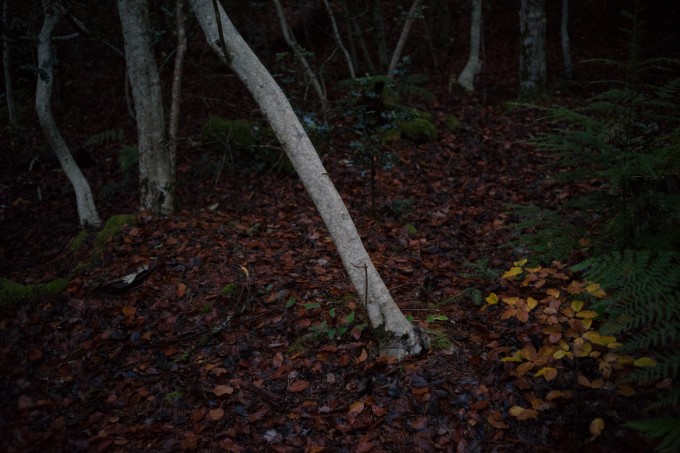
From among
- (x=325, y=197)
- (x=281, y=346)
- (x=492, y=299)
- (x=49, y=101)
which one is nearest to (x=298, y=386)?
(x=281, y=346)

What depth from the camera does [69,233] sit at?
7.47m

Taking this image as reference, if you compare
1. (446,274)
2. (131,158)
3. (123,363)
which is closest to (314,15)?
(131,158)

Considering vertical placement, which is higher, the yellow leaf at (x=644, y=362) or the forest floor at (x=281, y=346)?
the yellow leaf at (x=644, y=362)

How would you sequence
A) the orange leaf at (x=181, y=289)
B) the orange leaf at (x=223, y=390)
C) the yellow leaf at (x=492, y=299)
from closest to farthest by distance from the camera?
the orange leaf at (x=223, y=390) < the yellow leaf at (x=492, y=299) < the orange leaf at (x=181, y=289)

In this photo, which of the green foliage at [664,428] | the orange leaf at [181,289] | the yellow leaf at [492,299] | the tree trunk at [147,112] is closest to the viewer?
the green foliage at [664,428]

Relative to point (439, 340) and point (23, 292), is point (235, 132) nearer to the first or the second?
point (23, 292)

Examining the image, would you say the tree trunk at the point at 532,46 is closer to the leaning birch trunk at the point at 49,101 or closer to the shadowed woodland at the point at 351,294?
the shadowed woodland at the point at 351,294

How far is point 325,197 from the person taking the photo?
3277 mm

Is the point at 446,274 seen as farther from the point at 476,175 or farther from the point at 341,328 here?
the point at 476,175

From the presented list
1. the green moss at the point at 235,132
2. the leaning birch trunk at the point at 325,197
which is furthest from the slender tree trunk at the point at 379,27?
the leaning birch trunk at the point at 325,197

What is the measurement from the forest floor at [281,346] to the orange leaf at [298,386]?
0.01 metres

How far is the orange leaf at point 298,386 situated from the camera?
3364 millimetres

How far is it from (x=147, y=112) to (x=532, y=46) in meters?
8.62

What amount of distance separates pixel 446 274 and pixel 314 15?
13.6 meters
